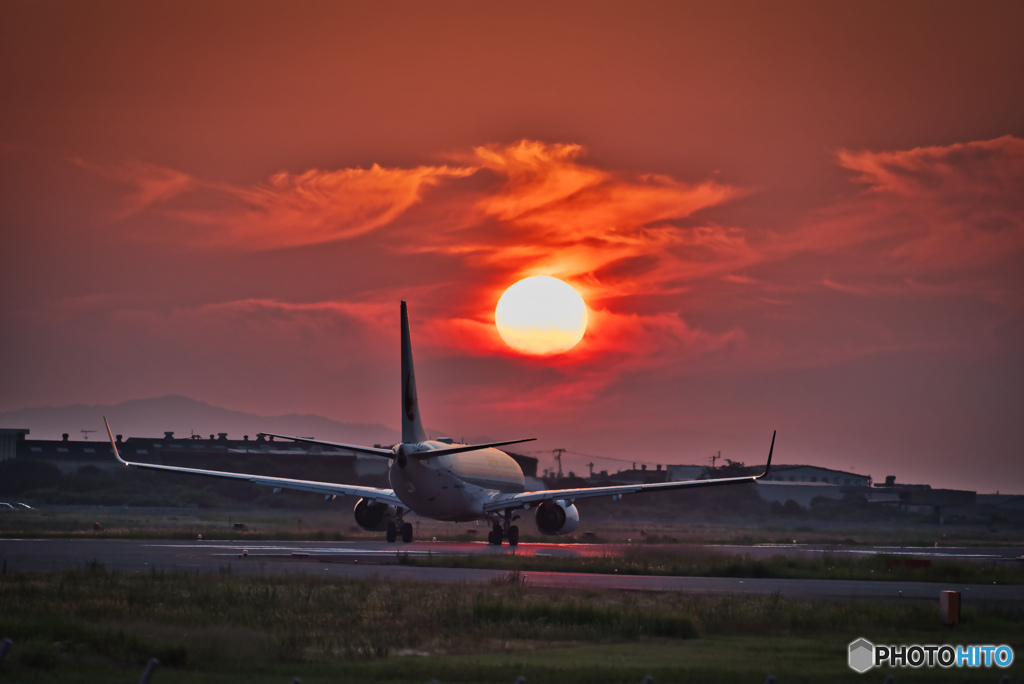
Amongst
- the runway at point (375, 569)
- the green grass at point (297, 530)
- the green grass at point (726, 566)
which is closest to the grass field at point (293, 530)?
the green grass at point (297, 530)

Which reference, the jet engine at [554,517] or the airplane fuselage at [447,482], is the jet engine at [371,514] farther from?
the jet engine at [554,517]

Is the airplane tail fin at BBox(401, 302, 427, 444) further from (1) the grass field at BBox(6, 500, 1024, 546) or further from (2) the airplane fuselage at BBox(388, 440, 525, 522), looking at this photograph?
(1) the grass field at BBox(6, 500, 1024, 546)

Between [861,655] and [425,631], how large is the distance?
897cm

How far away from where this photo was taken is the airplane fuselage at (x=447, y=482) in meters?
51.2

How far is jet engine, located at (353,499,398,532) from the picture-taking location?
196 ft

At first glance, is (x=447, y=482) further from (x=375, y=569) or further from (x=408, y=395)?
(x=375, y=569)

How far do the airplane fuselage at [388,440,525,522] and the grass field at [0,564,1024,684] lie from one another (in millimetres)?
18606

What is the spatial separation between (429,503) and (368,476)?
207ft

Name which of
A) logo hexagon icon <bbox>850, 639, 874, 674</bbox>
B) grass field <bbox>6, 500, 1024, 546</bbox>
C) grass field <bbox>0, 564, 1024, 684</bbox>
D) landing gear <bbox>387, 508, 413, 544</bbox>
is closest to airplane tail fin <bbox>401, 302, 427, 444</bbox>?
landing gear <bbox>387, 508, 413, 544</bbox>

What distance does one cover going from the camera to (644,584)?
35.6 metres

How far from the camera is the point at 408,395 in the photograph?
51.5 meters

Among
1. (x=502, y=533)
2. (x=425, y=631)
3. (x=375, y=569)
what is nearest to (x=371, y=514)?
(x=502, y=533)

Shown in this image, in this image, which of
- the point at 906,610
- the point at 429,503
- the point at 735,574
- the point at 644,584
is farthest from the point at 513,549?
the point at 906,610

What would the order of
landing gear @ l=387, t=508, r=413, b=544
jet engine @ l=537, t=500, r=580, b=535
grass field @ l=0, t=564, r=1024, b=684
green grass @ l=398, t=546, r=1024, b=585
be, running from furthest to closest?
landing gear @ l=387, t=508, r=413, b=544, jet engine @ l=537, t=500, r=580, b=535, green grass @ l=398, t=546, r=1024, b=585, grass field @ l=0, t=564, r=1024, b=684
